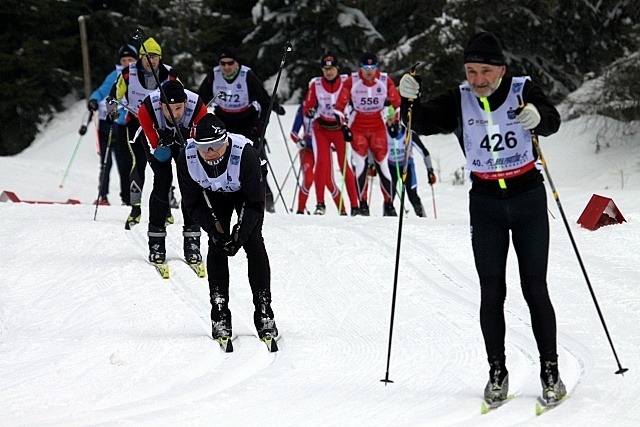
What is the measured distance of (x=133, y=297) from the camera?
771 cm

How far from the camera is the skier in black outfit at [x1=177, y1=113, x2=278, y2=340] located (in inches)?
236

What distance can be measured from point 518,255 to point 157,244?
164 inches

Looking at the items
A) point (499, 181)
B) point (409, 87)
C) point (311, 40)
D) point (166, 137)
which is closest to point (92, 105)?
point (166, 137)

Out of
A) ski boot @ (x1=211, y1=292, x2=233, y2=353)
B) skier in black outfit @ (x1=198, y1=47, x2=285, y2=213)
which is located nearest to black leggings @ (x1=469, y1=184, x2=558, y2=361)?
ski boot @ (x1=211, y1=292, x2=233, y2=353)

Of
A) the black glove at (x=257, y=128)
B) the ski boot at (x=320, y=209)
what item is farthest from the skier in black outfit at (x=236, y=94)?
the ski boot at (x=320, y=209)

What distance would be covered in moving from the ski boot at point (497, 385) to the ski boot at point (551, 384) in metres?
0.19

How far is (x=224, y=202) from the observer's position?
6316mm

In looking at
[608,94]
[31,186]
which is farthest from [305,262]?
[31,186]

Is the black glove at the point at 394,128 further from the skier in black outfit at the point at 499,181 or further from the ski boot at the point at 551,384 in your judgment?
the ski boot at the point at 551,384

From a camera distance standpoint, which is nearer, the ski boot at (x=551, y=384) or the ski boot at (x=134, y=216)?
the ski boot at (x=551, y=384)

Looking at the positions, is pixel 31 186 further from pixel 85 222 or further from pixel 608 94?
pixel 608 94

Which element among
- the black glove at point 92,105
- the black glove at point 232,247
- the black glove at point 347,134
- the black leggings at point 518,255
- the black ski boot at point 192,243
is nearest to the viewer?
the black leggings at point 518,255

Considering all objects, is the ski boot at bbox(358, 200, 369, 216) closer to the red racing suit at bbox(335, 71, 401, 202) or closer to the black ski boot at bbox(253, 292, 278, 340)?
the red racing suit at bbox(335, 71, 401, 202)

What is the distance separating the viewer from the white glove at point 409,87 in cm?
499
